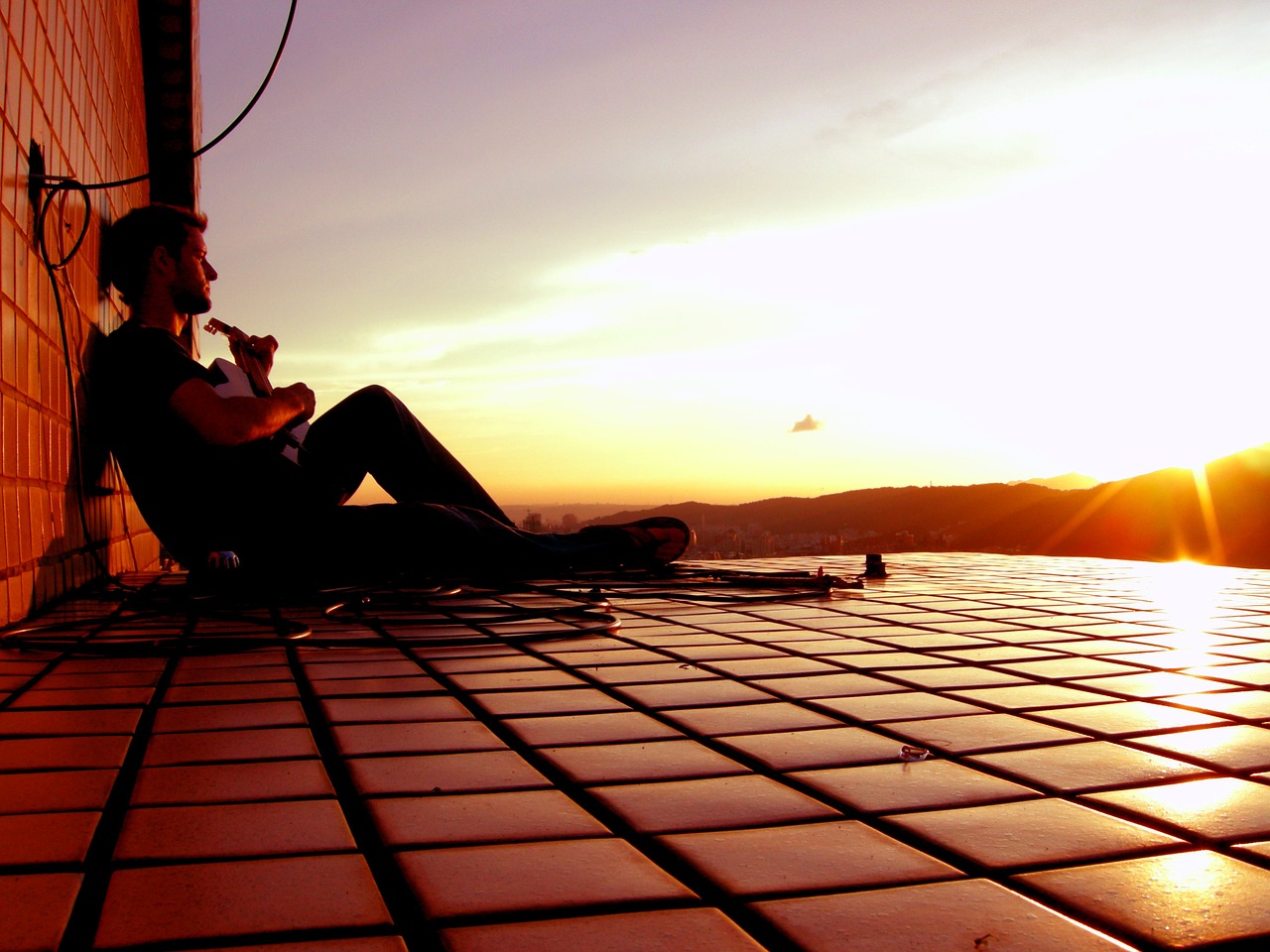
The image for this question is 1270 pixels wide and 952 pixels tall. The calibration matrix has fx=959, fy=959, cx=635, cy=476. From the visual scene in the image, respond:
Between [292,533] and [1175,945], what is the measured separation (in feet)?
8.84

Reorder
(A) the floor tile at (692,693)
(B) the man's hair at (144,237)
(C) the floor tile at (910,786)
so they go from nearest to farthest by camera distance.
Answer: (C) the floor tile at (910,786) → (A) the floor tile at (692,693) → (B) the man's hair at (144,237)

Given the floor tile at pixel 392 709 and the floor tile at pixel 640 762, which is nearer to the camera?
the floor tile at pixel 640 762

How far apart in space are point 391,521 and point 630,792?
7.11 ft

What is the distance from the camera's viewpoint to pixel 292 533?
296 cm

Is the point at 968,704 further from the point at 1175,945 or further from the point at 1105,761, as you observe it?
the point at 1175,945

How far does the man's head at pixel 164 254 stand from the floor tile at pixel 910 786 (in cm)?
282

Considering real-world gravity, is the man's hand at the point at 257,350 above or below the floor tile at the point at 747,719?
above

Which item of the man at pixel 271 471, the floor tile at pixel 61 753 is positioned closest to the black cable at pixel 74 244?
the man at pixel 271 471

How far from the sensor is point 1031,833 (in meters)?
0.93

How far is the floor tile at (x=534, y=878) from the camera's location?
0.76 m

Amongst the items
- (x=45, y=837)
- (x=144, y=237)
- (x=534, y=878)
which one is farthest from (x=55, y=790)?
(x=144, y=237)

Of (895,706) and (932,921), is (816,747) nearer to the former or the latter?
(895,706)

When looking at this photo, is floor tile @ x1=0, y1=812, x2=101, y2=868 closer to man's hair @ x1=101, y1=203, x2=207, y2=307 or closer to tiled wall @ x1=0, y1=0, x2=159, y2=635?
tiled wall @ x1=0, y1=0, x2=159, y2=635

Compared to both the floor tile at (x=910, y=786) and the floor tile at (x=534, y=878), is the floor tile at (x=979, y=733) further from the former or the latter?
the floor tile at (x=534, y=878)
